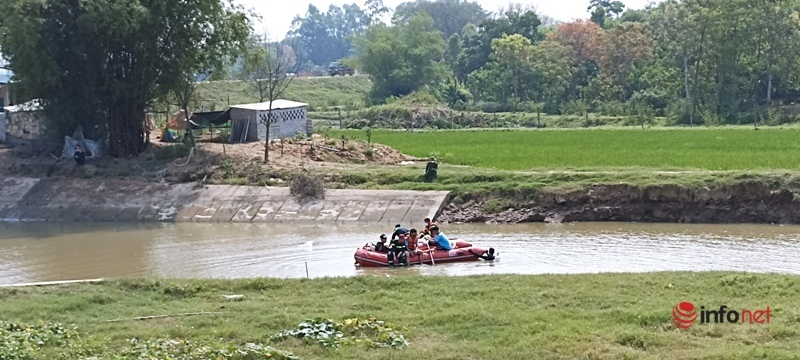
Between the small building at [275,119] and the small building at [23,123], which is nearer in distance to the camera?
the small building at [23,123]

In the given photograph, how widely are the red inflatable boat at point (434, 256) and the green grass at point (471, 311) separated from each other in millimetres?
3739

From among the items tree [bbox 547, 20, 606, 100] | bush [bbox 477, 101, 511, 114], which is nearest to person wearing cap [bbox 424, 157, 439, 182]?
bush [bbox 477, 101, 511, 114]

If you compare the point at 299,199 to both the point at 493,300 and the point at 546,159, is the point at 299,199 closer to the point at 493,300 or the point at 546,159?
the point at 546,159

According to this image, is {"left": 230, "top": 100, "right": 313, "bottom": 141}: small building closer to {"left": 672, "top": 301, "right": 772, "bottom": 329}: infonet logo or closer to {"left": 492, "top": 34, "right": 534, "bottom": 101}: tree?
{"left": 672, "top": 301, "right": 772, "bottom": 329}: infonet logo

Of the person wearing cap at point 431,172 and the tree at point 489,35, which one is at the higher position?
the tree at point 489,35

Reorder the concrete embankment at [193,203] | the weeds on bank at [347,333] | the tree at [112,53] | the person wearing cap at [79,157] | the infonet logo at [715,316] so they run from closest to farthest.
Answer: the weeds on bank at [347,333], the infonet logo at [715,316], the concrete embankment at [193,203], the tree at [112,53], the person wearing cap at [79,157]

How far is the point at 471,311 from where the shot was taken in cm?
1200

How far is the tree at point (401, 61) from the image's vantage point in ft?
251

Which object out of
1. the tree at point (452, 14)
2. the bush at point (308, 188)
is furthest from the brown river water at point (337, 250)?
the tree at point (452, 14)

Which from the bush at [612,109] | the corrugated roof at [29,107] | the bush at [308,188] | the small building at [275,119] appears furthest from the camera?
the bush at [612,109]

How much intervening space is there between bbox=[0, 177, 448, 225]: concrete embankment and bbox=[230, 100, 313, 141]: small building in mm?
6422

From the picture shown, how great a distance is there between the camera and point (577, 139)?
40.2m

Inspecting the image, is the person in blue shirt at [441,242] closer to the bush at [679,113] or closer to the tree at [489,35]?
the bush at [679,113]

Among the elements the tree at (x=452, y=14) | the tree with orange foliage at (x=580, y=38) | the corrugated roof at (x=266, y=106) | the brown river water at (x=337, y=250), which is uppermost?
the tree at (x=452, y=14)
